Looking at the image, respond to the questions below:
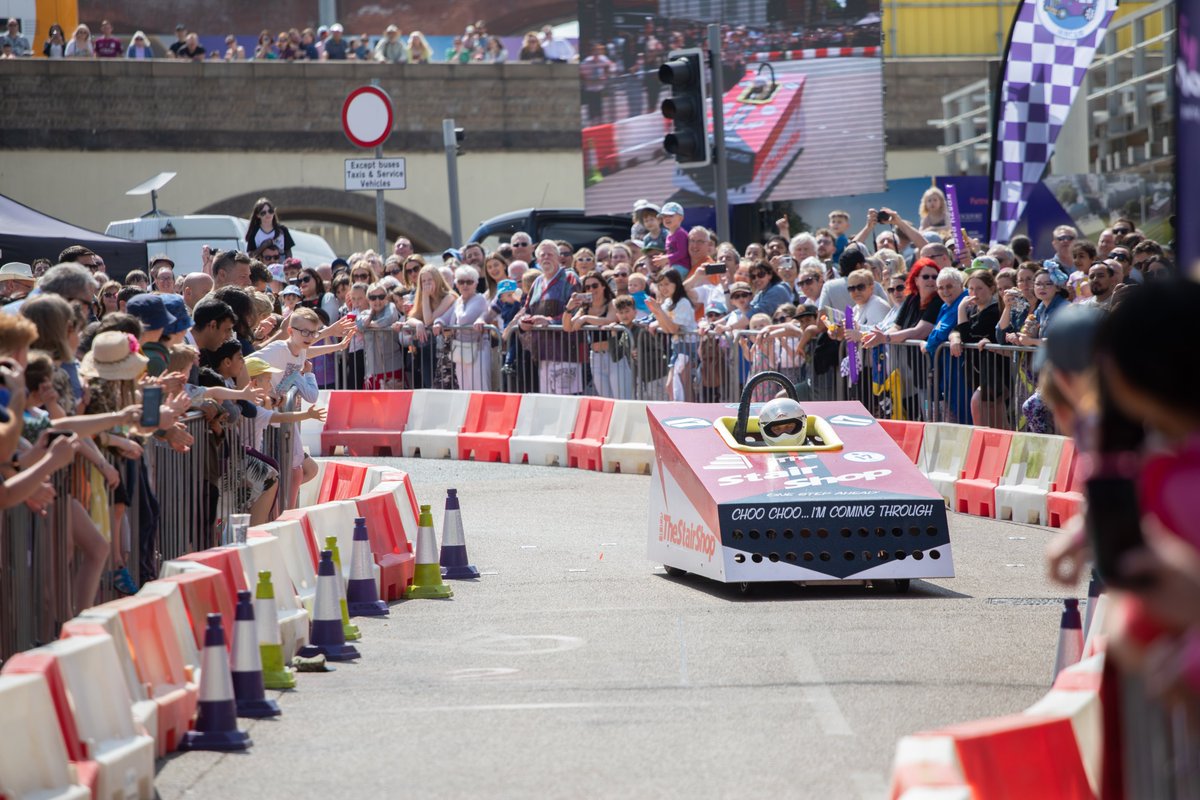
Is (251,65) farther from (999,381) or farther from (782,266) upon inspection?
(999,381)

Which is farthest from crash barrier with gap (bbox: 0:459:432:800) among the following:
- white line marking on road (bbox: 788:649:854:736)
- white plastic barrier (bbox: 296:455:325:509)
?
white plastic barrier (bbox: 296:455:325:509)

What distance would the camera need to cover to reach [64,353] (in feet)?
29.9

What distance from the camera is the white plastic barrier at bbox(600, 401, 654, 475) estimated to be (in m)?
18.8

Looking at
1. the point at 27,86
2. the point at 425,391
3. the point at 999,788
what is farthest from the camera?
the point at 27,86

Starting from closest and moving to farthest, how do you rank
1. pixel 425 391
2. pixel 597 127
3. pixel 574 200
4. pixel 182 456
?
1. pixel 182 456
2. pixel 425 391
3. pixel 597 127
4. pixel 574 200

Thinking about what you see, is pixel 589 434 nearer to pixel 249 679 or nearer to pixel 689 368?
pixel 689 368

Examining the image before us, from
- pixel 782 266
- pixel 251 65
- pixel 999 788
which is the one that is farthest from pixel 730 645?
pixel 251 65

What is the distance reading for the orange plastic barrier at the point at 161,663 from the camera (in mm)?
7562

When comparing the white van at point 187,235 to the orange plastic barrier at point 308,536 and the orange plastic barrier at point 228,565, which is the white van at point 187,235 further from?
the orange plastic barrier at point 228,565

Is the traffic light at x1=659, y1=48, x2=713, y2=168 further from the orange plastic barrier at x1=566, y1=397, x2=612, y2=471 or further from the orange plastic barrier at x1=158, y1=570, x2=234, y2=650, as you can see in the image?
the orange plastic barrier at x1=158, y1=570, x2=234, y2=650

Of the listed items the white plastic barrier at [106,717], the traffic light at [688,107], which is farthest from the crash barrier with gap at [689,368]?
the white plastic barrier at [106,717]

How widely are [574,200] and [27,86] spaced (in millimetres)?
11167

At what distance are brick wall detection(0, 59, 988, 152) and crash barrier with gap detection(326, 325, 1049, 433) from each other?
17388 mm

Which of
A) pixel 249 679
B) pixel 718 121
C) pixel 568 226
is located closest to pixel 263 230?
pixel 718 121
